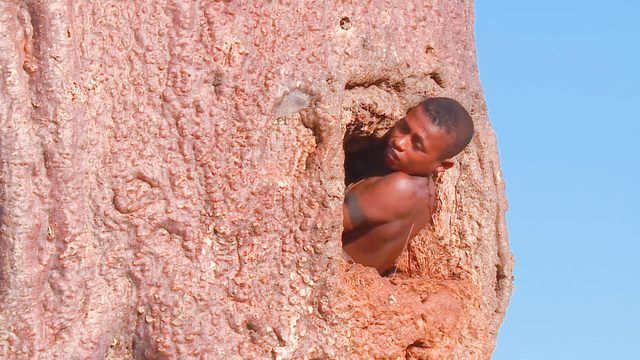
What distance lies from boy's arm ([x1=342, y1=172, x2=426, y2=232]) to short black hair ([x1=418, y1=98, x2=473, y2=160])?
21cm

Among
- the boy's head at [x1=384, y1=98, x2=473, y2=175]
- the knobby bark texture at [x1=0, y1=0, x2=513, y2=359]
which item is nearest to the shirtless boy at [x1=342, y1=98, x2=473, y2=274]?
the boy's head at [x1=384, y1=98, x2=473, y2=175]

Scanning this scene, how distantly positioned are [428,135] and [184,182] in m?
1.14

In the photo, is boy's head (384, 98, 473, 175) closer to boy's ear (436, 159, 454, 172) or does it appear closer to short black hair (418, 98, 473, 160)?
short black hair (418, 98, 473, 160)

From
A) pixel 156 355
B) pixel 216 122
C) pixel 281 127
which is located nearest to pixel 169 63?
pixel 216 122

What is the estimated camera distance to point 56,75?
293cm

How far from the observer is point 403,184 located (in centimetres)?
392

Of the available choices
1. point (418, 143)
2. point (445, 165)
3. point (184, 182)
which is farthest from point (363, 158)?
point (184, 182)

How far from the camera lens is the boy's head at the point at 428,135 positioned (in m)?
3.82

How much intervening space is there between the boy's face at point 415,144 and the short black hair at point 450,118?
0.8 inches

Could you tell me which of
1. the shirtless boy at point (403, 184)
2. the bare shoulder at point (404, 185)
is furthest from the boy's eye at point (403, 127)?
the bare shoulder at point (404, 185)

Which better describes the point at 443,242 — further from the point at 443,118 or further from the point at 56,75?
the point at 56,75

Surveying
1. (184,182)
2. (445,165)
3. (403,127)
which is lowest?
(184,182)

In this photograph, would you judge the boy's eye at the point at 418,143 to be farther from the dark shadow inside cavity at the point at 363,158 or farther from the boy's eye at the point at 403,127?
the dark shadow inside cavity at the point at 363,158

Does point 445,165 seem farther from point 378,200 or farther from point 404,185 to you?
point 378,200
